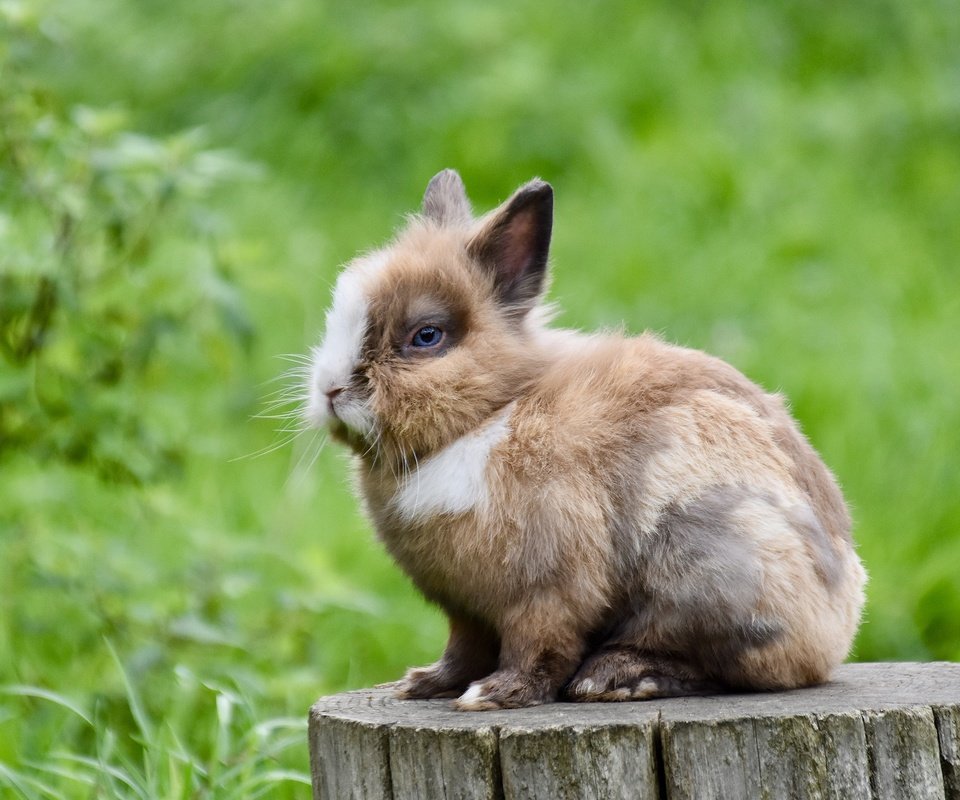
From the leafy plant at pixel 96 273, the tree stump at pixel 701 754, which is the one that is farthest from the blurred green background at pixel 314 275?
the tree stump at pixel 701 754

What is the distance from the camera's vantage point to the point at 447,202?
3.38 metres

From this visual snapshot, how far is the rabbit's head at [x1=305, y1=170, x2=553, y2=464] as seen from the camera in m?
2.96

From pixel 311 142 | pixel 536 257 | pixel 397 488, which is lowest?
pixel 397 488

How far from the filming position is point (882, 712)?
2625 millimetres

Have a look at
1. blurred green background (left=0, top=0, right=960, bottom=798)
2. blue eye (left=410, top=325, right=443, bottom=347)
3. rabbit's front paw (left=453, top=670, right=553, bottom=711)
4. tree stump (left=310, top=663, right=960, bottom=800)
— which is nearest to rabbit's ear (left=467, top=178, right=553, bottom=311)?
blue eye (left=410, top=325, right=443, bottom=347)

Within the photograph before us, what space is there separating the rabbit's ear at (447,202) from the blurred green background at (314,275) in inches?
23.7

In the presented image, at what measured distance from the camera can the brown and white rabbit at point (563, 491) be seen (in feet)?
9.27

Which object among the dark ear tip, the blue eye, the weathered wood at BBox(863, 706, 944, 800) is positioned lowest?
the weathered wood at BBox(863, 706, 944, 800)

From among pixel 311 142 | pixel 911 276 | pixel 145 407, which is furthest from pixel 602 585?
pixel 311 142

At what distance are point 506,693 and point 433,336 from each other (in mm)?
838

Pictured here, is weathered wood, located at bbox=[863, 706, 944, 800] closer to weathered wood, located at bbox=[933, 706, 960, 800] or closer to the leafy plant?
weathered wood, located at bbox=[933, 706, 960, 800]

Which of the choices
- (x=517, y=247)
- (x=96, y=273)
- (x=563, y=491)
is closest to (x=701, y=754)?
(x=563, y=491)

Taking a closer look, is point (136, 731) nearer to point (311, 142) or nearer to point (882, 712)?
point (882, 712)

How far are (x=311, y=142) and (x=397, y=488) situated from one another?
23.2ft
